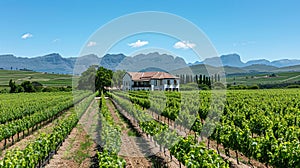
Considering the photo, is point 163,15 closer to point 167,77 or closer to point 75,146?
point 75,146

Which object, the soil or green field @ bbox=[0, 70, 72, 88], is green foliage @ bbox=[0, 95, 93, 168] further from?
green field @ bbox=[0, 70, 72, 88]

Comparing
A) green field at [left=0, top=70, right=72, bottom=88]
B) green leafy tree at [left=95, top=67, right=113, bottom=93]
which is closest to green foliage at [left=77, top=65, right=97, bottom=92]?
green leafy tree at [left=95, top=67, right=113, bottom=93]

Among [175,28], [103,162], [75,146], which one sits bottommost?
[75,146]

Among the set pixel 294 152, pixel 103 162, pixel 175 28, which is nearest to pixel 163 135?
pixel 103 162

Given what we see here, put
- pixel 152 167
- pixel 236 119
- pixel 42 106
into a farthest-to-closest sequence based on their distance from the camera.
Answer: pixel 42 106 < pixel 236 119 < pixel 152 167

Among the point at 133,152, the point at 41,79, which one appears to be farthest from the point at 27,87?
the point at 41,79

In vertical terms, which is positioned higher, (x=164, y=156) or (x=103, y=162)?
(x=103, y=162)

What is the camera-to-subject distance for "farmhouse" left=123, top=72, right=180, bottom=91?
6950cm

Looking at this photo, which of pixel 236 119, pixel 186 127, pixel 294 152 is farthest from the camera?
pixel 186 127

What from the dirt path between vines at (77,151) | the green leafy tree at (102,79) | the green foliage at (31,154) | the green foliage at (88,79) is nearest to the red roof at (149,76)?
the green leafy tree at (102,79)

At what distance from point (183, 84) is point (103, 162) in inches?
2604

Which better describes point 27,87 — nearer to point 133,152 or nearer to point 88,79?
point 88,79

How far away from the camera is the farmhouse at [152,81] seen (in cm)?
6950

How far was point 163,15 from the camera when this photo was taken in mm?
16406
